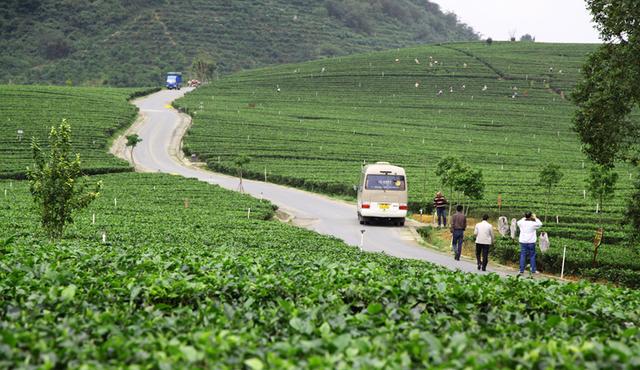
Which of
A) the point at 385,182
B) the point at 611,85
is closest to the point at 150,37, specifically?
the point at 385,182

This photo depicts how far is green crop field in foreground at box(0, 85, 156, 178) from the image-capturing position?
58.7m

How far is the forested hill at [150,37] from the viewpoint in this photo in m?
145

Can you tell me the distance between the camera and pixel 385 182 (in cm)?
3541

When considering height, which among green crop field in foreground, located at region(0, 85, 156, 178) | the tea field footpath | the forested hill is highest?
the forested hill

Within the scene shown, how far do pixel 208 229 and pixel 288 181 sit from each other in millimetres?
25536

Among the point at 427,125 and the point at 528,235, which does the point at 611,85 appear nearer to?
the point at 528,235

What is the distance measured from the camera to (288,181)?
5272 centimetres

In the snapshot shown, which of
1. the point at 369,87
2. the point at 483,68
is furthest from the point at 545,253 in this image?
the point at 483,68

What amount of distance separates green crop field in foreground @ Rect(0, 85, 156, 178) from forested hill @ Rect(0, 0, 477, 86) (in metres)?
40.0

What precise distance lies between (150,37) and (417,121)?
80732 mm

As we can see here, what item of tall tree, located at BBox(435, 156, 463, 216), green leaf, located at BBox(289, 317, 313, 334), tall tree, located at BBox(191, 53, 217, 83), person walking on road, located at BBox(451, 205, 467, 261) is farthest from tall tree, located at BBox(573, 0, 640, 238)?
tall tree, located at BBox(191, 53, 217, 83)

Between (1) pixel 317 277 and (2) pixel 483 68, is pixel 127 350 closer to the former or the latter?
(1) pixel 317 277

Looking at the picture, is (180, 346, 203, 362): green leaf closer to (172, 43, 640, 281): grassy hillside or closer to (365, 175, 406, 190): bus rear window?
(172, 43, 640, 281): grassy hillside

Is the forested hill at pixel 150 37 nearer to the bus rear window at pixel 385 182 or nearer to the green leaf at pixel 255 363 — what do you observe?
the bus rear window at pixel 385 182
